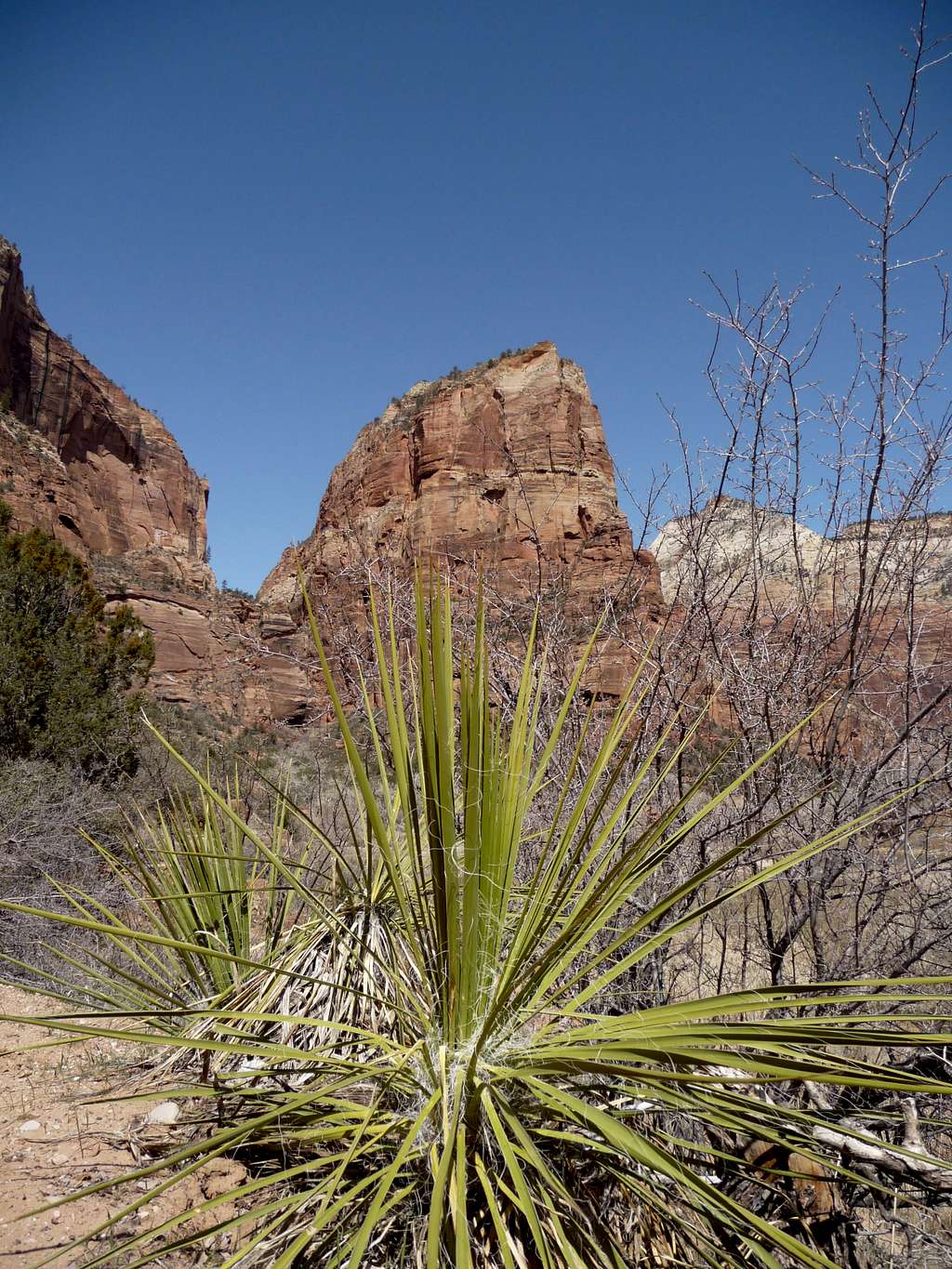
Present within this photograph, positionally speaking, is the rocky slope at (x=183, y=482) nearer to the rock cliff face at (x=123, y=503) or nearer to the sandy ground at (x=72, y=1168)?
the rock cliff face at (x=123, y=503)

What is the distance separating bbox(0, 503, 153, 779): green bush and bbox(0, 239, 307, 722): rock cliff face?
3.62 metres

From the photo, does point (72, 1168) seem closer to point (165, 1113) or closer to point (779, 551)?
point (165, 1113)

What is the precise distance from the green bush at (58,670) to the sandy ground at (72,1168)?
24.5 feet

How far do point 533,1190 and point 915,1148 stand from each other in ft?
2.88

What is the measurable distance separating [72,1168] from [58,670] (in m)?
9.61

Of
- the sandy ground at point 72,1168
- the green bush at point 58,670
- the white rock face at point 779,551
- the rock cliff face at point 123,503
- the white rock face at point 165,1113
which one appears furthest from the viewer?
the rock cliff face at point 123,503

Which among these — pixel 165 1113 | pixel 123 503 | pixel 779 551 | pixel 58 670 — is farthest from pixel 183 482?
pixel 165 1113

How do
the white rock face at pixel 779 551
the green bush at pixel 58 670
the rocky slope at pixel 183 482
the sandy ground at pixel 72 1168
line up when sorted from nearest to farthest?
the sandy ground at pixel 72 1168
the white rock face at pixel 779 551
the green bush at pixel 58 670
the rocky slope at pixel 183 482

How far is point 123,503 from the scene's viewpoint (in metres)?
37.8

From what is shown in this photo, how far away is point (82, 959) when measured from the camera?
5.73 meters

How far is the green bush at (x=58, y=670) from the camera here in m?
9.52

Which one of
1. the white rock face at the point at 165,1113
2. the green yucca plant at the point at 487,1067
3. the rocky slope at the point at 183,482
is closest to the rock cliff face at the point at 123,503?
the rocky slope at the point at 183,482

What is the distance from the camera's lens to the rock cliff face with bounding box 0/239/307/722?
79.3ft

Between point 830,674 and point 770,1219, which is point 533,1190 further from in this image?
point 830,674
